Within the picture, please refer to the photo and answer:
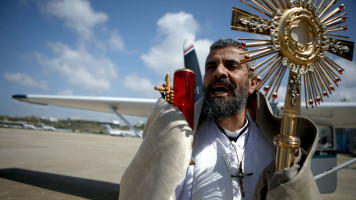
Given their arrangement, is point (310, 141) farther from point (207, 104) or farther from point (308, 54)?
point (207, 104)

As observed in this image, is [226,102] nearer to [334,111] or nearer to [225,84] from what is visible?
[225,84]

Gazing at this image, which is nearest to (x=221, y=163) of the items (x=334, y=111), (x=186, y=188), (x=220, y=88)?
(x=186, y=188)

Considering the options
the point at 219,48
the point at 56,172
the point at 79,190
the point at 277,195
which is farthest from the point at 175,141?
the point at 56,172

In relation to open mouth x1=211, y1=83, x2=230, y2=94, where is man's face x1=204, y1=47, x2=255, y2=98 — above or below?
above

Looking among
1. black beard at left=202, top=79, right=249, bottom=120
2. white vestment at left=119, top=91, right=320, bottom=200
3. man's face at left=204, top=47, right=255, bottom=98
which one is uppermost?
man's face at left=204, top=47, right=255, bottom=98

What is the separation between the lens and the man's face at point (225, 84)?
1474mm

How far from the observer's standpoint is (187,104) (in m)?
1.26

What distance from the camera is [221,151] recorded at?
157 cm

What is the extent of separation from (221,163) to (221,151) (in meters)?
0.10

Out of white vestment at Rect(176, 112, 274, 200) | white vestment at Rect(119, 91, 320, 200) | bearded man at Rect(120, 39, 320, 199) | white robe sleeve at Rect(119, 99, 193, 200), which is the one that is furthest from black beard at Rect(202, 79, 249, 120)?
white robe sleeve at Rect(119, 99, 193, 200)

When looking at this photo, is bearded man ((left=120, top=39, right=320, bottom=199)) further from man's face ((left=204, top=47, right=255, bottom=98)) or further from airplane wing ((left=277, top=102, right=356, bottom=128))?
airplane wing ((left=277, top=102, right=356, bottom=128))

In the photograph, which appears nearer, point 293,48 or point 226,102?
point 293,48

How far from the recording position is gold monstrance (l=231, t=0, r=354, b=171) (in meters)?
0.96

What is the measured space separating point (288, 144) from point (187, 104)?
592mm
